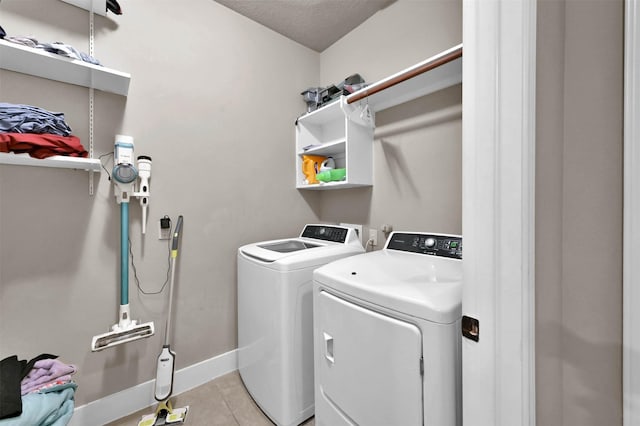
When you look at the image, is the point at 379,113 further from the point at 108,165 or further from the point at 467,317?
the point at 108,165

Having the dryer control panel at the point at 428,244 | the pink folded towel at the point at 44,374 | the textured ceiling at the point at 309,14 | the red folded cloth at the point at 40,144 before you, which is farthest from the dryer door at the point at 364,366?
the textured ceiling at the point at 309,14

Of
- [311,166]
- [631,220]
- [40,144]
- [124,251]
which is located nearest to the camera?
[631,220]

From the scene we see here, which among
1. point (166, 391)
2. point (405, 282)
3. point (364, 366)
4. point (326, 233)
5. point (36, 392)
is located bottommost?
point (166, 391)

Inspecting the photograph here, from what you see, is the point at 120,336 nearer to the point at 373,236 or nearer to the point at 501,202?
the point at 373,236

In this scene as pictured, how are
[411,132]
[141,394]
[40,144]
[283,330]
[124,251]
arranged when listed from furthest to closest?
[411,132]
[141,394]
[124,251]
[283,330]
[40,144]

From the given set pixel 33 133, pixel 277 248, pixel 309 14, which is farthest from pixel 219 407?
pixel 309 14

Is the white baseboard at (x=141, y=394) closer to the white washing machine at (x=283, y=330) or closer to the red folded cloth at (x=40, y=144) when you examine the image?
the white washing machine at (x=283, y=330)

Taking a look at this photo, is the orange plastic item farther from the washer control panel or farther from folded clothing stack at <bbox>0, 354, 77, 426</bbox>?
folded clothing stack at <bbox>0, 354, 77, 426</bbox>

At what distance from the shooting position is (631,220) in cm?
49

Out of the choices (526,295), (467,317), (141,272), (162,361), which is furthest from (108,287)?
(526,295)

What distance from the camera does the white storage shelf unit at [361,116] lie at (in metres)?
1.43

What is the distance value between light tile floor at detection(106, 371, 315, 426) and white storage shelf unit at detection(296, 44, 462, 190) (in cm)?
156

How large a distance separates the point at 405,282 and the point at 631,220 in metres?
0.64

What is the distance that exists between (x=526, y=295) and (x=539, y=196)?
22cm
